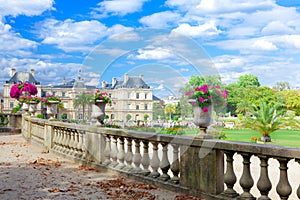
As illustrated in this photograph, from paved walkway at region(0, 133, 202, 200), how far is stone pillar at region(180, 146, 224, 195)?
0.32 metres

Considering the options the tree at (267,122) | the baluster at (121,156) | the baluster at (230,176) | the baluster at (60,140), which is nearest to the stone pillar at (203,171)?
the baluster at (230,176)

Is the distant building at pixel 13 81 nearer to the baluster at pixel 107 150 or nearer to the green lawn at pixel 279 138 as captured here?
the green lawn at pixel 279 138

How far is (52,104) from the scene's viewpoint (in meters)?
15.9

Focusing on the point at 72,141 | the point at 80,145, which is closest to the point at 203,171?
the point at 80,145

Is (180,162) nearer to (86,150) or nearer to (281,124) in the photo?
(86,150)

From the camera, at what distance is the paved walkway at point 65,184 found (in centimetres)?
609

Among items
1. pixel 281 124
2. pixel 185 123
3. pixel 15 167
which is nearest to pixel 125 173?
pixel 185 123

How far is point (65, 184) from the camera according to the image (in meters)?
7.05

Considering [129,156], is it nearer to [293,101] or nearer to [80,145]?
[80,145]

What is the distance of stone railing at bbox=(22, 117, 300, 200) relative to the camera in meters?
4.78

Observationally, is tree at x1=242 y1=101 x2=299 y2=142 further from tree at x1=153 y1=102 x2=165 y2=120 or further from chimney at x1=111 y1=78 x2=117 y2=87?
tree at x1=153 y1=102 x2=165 y2=120

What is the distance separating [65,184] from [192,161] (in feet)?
8.97

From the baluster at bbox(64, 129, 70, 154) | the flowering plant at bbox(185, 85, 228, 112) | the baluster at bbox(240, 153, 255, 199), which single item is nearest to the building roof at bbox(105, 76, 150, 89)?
the flowering plant at bbox(185, 85, 228, 112)

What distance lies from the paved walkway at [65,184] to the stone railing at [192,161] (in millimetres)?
278
